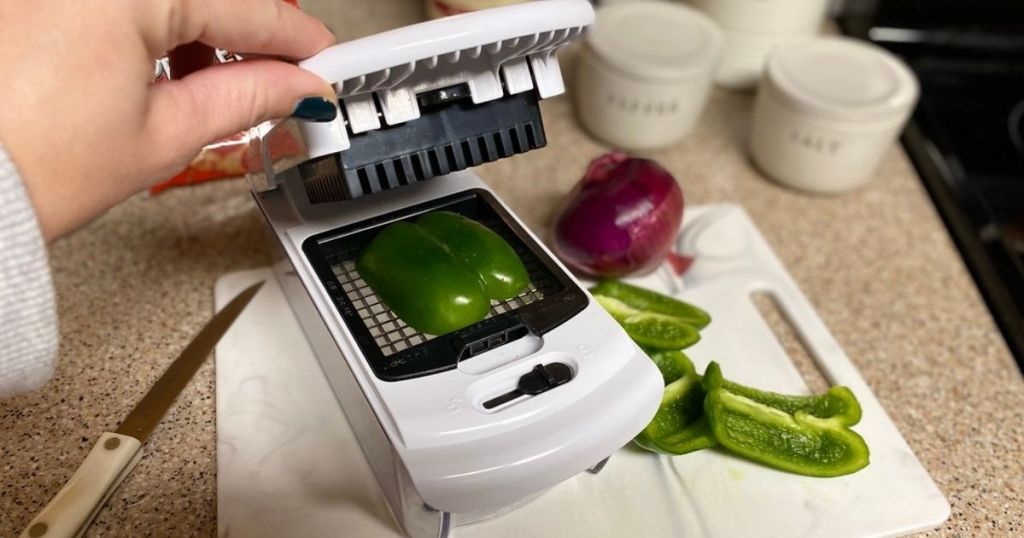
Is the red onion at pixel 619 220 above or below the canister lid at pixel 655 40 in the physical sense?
below

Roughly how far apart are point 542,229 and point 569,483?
1.09 feet

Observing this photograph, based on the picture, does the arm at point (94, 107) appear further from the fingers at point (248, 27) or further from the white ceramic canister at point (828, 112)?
the white ceramic canister at point (828, 112)

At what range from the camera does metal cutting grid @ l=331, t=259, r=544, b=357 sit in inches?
24.0

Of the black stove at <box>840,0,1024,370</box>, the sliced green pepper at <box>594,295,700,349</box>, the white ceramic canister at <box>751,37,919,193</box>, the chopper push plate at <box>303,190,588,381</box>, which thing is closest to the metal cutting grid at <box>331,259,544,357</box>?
the chopper push plate at <box>303,190,588,381</box>

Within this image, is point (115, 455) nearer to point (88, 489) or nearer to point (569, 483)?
point (88, 489)

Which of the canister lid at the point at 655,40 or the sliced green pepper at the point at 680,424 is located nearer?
the sliced green pepper at the point at 680,424

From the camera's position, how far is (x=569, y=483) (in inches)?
26.9

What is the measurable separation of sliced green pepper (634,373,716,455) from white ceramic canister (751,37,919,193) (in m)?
0.39

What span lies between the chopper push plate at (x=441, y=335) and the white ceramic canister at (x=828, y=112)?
44 centimetres

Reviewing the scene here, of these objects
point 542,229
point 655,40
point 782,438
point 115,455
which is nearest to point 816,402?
point 782,438

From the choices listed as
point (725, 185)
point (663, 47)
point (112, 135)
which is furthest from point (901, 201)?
point (112, 135)

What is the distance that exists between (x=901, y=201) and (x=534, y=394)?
2.23 feet

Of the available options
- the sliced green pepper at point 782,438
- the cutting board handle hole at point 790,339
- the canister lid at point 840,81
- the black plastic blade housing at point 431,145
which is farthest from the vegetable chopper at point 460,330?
the canister lid at point 840,81

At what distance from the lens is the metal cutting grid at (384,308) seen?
24.0 inches
